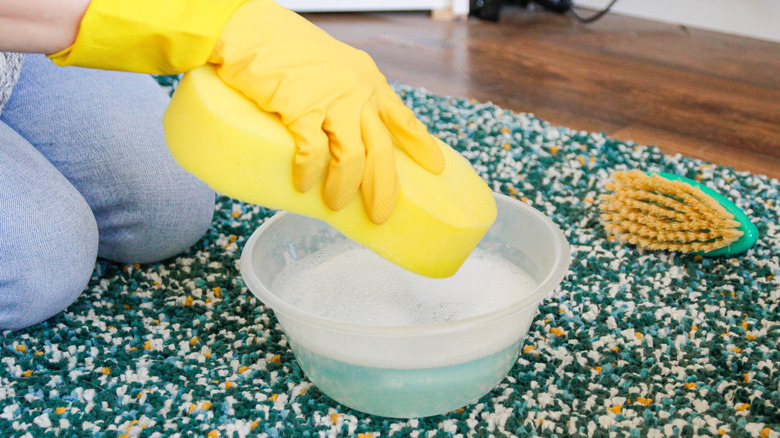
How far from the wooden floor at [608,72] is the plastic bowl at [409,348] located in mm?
796

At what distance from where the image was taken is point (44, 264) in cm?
86

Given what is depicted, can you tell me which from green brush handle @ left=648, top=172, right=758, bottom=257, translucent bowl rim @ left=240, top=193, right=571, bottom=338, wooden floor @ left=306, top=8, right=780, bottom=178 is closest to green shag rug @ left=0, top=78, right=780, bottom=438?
green brush handle @ left=648, top=172, right=758, bottom=257

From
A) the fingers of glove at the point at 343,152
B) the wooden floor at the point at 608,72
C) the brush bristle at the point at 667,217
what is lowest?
the wooden floor at the point at 608,72

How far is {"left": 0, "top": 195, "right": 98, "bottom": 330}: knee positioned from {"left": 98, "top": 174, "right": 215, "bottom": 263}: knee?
8cm

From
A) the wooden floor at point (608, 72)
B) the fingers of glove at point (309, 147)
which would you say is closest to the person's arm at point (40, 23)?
the fingers of glove at point (309, 147)

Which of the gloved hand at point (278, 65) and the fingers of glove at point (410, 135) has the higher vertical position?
the gloved hand at point (278, 65)

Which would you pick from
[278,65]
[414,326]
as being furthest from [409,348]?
[278,65]

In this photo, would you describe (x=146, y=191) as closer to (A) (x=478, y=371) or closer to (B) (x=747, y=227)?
(A) (x=478, y=371)

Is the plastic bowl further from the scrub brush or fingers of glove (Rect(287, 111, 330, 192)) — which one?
the scrub brush

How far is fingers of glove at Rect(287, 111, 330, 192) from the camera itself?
0.59m

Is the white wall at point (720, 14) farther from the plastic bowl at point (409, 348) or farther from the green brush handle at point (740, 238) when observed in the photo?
the plastic bowl at point (409, 348)

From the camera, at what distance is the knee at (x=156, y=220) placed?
99cm

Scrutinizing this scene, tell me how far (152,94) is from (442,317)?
24.1 inches

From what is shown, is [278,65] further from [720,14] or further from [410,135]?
[720,14]
